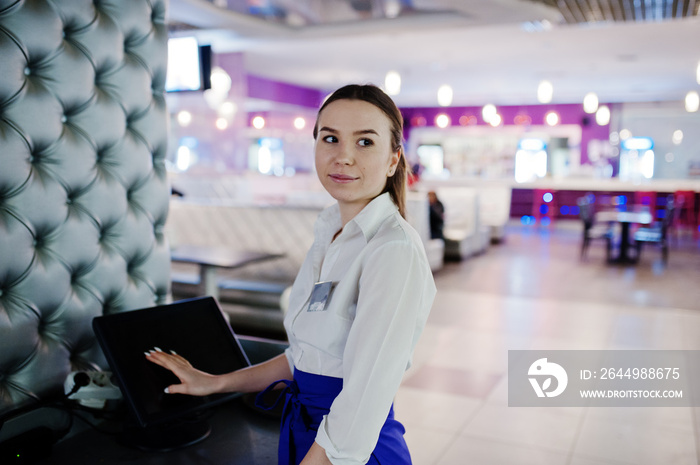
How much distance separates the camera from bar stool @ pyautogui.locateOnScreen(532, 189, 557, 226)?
583 inches

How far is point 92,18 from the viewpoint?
154cm

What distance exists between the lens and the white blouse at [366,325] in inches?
40.4

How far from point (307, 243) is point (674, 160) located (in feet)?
48.1

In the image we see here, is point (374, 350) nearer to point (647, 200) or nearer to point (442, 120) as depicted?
point (647, 200)

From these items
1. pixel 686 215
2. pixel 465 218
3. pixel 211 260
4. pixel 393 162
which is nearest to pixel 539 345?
pixel 211 260

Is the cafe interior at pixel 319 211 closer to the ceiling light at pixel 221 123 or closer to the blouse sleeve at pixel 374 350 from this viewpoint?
the ceiling light at pixel 221 123

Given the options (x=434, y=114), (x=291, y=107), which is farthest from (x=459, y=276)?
(x=434, y=114)

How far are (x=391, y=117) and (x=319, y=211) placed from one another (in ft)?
12.5

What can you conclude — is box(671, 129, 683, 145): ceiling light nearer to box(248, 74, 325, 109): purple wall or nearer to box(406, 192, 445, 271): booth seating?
box(248, 74, 325, 109): purple wall

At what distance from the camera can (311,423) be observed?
1206 millimetres

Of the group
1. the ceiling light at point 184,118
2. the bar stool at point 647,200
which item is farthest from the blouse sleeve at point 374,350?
the bar stool at point 647,200

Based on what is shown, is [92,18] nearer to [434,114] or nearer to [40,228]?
[40,228]

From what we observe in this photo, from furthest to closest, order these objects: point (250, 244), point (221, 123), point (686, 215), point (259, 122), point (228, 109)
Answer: point (259, 122), point (686, 215), point (221, 123), point (228, 109), point (250, 244)

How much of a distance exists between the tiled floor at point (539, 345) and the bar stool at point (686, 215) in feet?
11.4
